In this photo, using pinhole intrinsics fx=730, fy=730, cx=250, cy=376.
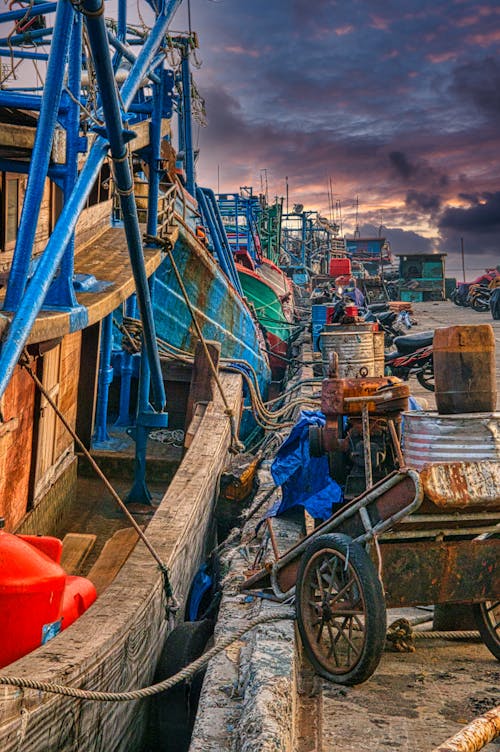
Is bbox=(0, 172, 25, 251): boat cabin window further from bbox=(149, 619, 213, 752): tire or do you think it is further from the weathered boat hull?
the weathered boat hull

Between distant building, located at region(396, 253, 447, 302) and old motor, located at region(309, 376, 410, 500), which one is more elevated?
distant building, located at region(396, 253, 447, 302)

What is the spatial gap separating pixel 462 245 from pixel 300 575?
171 feet

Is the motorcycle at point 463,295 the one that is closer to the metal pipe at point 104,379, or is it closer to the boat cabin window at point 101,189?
the boat cabin window at point 101,189

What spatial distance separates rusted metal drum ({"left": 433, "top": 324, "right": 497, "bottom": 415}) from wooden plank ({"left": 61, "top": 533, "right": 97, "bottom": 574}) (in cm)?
270

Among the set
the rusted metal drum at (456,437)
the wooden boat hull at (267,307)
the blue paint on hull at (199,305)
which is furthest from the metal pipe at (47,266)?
the wooden boat hull at (267,307)

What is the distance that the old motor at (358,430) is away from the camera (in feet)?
16.3

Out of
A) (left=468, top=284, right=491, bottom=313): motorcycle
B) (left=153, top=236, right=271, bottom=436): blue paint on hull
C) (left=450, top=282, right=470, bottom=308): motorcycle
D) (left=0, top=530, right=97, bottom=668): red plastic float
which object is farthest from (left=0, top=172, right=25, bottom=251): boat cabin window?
(left=450, top=282, right=470, bottom=308): motorcycle

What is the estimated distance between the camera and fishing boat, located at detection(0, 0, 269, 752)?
10.8 ft

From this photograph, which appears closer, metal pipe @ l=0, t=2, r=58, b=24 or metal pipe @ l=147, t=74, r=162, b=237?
metal pipe @ l=147, t=74, r=162, b=237

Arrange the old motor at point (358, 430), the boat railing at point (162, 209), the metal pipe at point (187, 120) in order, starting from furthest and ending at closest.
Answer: the metal pipe at point (187, 120), the boat railing at point (162, 209), the old motor at point (358, 430)

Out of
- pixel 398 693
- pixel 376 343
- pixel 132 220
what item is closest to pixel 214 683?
pixel 398 693

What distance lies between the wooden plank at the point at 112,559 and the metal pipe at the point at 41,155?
188cm

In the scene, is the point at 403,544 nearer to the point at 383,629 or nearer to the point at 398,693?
the point at 383,629

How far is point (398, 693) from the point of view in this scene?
3598 millimetres
